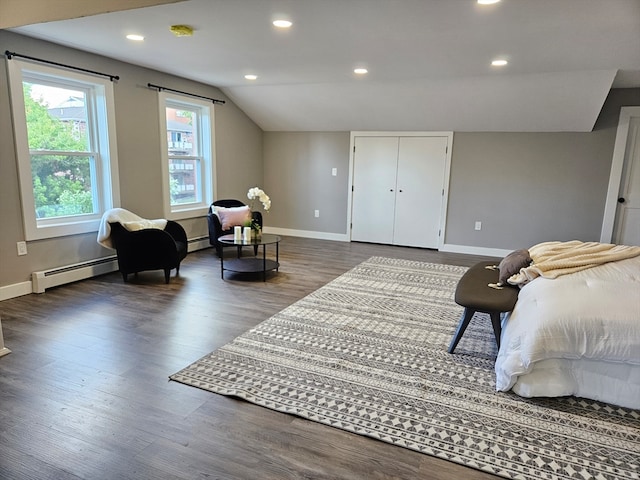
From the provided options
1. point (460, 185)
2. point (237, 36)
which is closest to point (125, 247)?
point (237, 36)

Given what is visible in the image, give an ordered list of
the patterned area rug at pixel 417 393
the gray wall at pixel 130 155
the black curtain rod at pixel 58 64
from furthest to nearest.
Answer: the gray wall at pixel 130 155 < the black curtain rod at pixel 58 64 < the patterned area rug at pixel 417 393

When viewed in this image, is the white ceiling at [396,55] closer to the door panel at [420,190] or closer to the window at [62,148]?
the door panel at [420,190]

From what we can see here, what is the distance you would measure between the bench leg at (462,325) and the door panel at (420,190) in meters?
3.76

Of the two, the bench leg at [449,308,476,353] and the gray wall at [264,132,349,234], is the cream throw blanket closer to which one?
the bench leg at [449,308,476,353]

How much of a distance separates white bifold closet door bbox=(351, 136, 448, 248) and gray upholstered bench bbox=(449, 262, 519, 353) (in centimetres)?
345

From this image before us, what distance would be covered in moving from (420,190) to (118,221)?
4280 mm

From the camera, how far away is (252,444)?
1.96 metres

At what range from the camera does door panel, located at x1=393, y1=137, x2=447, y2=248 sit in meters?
6.35

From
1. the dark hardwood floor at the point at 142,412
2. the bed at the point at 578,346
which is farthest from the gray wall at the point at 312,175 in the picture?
the bed at the point at 578,346

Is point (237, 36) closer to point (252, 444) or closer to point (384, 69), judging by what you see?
point (384, 69)

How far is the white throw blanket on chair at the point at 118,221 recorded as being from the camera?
170 inches

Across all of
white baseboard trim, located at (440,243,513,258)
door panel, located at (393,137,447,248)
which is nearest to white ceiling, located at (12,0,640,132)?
door panel, located at (393,137,447,248)

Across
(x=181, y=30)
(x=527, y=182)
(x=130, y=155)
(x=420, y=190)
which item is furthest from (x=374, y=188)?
(x=181, y=30)

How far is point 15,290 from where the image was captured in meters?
3.88
